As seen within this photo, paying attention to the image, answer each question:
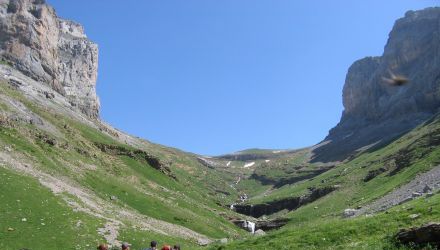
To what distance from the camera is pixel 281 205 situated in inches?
6535

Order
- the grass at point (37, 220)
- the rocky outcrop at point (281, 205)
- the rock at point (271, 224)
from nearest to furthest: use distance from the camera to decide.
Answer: the grass at point (37, 220) → the rock at point (271, 224) → the rocky outcrop at point (281, 205)

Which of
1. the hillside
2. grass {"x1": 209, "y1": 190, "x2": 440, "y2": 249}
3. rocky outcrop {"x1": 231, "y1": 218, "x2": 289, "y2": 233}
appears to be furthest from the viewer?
rocky outcrop {"x1": 231, "y1": 218, "x2": 289, "y2": 233}

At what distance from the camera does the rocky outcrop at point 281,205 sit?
508 feet

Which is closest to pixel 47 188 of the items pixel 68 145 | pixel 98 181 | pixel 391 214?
pixel 98 181

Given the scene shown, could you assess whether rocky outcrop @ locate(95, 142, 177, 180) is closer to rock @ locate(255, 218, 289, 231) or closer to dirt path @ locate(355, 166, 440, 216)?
rock @ locate(255, 218, 289, 231)

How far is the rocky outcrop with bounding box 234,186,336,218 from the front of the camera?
154750 millimetres

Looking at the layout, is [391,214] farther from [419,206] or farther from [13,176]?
[13,176]

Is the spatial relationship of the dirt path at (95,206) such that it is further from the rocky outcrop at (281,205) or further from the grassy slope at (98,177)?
the rocky outcrop at (281,205)

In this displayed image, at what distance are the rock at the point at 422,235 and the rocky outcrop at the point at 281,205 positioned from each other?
128663 mm

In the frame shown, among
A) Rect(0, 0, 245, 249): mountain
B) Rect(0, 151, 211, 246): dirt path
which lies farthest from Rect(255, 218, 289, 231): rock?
Rect(0, 151, 211, 246): dirt path

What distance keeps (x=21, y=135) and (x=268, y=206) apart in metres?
107

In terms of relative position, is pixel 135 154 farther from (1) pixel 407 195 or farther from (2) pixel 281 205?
(1) pixel 407 195

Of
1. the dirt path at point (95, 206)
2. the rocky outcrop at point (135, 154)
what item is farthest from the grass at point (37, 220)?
the rocky outcrop at point (135, 154)

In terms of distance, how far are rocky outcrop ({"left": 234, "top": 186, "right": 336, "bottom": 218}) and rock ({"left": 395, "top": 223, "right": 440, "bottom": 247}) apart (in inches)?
5065
